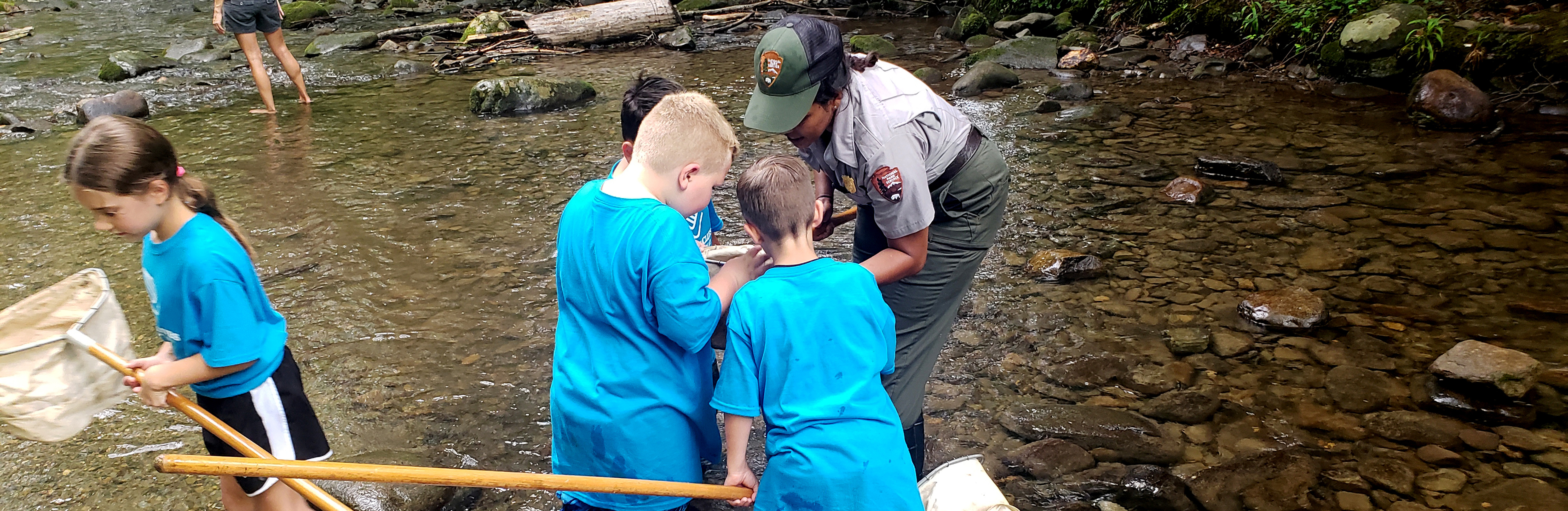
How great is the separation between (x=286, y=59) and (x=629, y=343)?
7627 millimetres

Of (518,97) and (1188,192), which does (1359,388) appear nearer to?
(1188,192)

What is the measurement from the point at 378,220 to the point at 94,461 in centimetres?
246

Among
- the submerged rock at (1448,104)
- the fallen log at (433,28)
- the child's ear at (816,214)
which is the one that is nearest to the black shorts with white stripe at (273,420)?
the child's ear at (816,214)

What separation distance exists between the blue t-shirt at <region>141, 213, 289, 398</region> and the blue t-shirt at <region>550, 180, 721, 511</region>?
0.70 metres

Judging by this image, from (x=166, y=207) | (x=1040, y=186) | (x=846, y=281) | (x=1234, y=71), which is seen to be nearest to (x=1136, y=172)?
(x=1040, y=186)

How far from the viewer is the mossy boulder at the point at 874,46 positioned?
10.3 metres

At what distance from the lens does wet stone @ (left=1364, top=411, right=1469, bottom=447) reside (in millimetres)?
2988

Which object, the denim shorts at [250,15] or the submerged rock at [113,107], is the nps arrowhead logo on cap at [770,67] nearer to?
the denim shorts at [250,15]

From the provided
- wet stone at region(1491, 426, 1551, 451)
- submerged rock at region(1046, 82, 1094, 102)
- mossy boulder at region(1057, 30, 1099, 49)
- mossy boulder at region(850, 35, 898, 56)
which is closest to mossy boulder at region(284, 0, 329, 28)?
mossy boulder at region(850, 35, 898, 56)

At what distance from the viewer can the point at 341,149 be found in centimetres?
680

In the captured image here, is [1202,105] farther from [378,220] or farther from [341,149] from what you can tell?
[341,149]

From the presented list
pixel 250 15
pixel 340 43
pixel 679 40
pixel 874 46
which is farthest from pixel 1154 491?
pixel 340 43

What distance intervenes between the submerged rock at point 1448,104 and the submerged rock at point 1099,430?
15.2 ft

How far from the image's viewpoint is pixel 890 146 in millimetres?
2113
